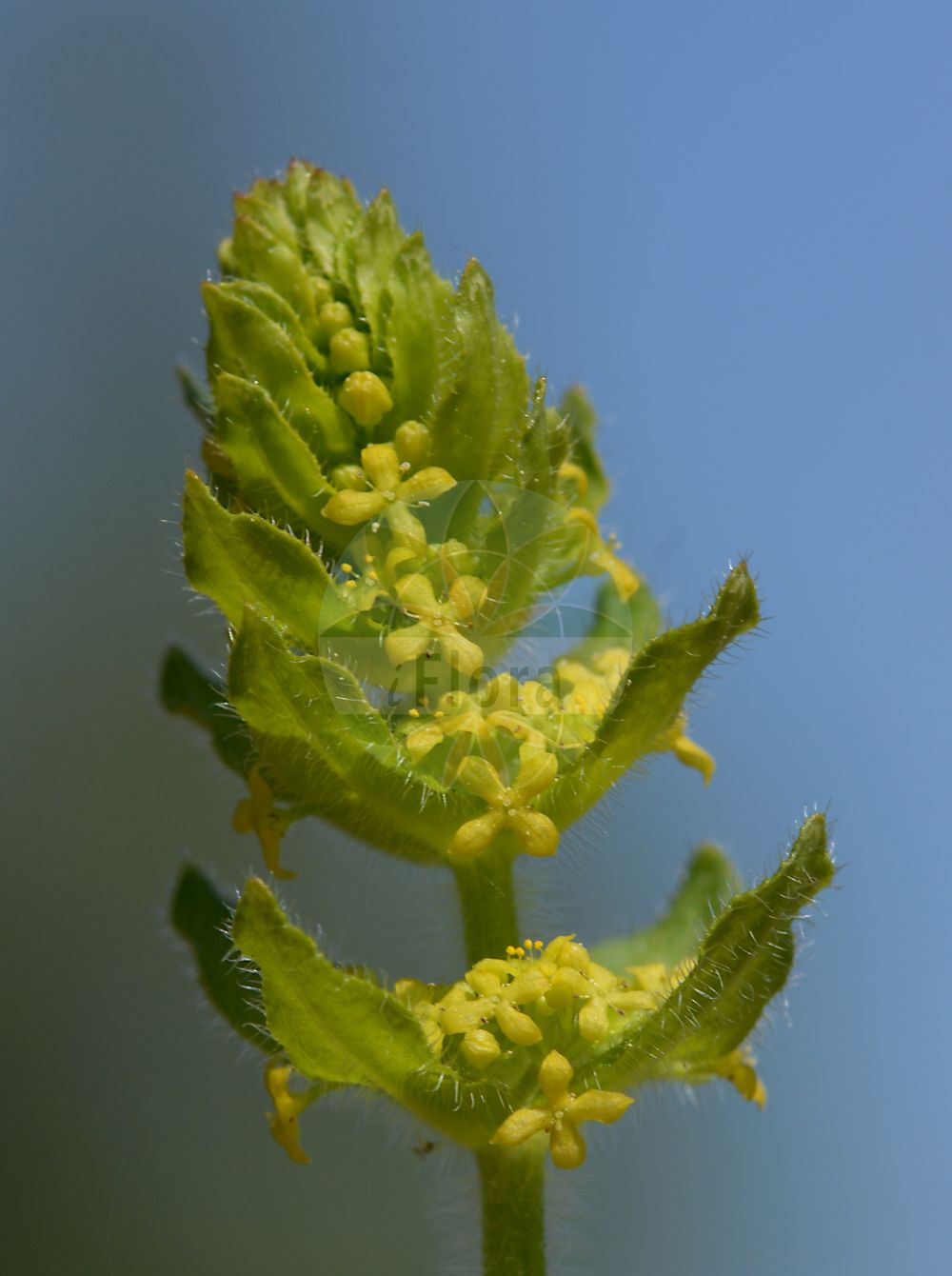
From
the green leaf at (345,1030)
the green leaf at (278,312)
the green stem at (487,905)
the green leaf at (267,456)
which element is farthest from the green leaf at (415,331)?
the green leaf at (345,1030)

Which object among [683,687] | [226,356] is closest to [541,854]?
[683,687]

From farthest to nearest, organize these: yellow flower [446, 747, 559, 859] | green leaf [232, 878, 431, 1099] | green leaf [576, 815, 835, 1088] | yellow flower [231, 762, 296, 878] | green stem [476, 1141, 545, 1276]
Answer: yellow flower [231, 762, 296, 878] → green stem [476, 1141, 545, 1276] → yellow flower [446, 747, 559, 859] → green leaf [576, 815, 835, 1088] → green leaf [232, 878, 431, 1099]

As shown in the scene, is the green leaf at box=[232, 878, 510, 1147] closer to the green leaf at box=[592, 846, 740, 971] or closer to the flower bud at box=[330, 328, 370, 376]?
the green leaf at box=[592, 846, 740, 971]

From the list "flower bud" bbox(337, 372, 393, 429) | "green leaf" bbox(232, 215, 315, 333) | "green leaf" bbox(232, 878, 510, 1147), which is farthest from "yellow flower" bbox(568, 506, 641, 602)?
"green leaf" bbox(232, 878, 510, 1147)

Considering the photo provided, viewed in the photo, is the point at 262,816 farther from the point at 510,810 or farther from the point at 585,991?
the point at 585,991

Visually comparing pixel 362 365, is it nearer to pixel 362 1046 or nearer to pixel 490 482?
pixel 490 482

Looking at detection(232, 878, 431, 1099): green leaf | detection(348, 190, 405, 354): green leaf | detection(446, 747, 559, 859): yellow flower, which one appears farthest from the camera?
detection(348, 190, 405, 354): green leaf

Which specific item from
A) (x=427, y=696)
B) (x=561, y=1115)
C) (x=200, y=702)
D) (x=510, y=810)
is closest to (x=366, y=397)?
(x=427, y=696)
